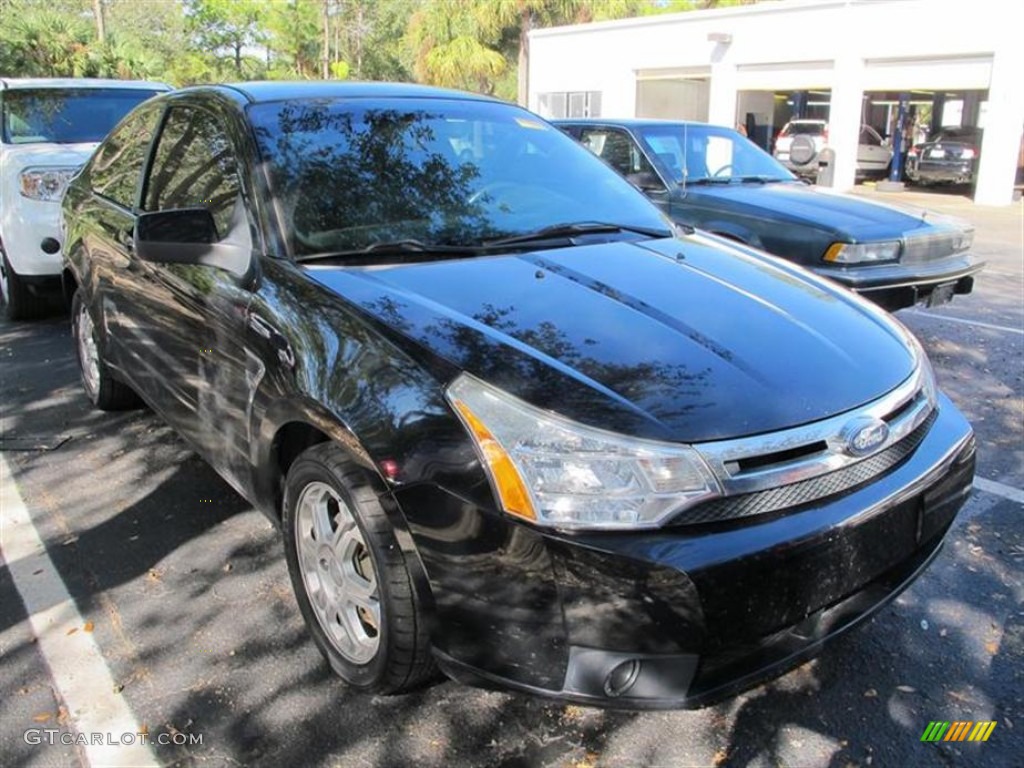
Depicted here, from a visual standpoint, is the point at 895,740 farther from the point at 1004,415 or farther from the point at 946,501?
the point at 1004,415

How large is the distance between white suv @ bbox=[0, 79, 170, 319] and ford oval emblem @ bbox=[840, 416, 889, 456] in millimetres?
5712

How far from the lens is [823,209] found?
6273 mm

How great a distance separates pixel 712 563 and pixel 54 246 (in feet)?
19.0

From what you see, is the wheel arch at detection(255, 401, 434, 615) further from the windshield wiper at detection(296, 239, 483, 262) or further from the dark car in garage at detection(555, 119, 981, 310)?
the dark car in garage at detection(555, 119, 981, 310)

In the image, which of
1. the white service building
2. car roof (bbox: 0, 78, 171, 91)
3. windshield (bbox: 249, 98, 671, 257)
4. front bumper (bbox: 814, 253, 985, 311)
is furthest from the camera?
the white service building

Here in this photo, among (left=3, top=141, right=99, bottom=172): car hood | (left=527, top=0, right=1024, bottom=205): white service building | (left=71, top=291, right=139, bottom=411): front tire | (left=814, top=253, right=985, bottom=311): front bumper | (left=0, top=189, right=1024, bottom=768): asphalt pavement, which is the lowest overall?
(left=0, top=189, right=1024, bottom=768): asphalt pavement

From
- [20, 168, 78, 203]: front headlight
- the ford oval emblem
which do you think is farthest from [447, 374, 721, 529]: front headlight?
[20, 168, 78, 203]: front headlight

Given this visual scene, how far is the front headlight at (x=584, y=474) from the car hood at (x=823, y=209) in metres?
4.40

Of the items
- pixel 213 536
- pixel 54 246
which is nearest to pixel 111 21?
pixel 54 246

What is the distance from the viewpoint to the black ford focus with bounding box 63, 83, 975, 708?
1972 mm

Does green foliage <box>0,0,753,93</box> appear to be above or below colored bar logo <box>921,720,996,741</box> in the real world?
above

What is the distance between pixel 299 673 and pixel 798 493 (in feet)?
5.15

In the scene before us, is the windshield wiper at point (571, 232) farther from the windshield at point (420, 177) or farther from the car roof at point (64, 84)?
the car roof at point (64, 84)

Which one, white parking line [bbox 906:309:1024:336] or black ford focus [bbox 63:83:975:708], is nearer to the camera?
black ford focus [bbox 63:83:975:708]
